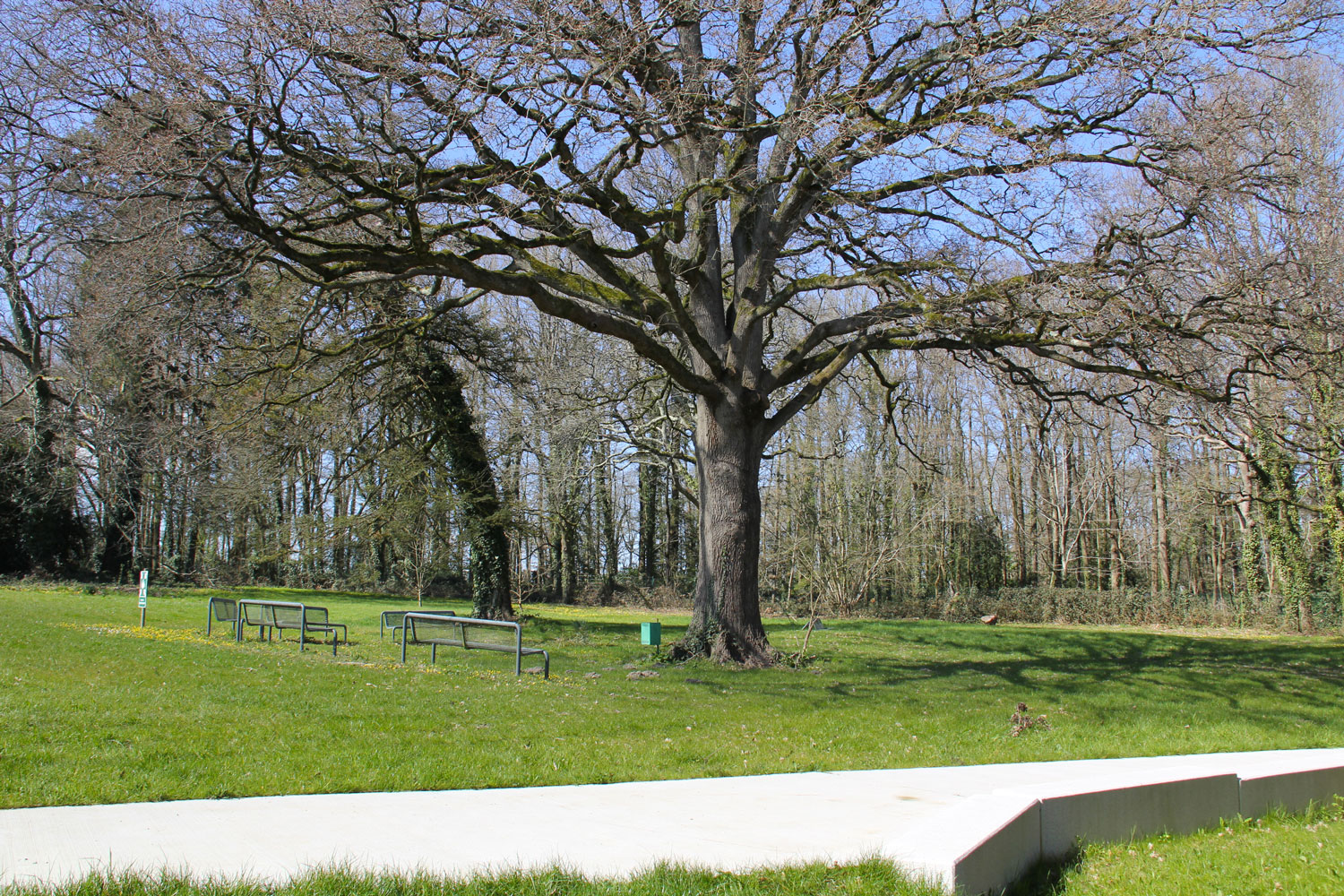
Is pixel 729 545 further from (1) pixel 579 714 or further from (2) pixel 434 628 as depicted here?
(1) pixel 579 714

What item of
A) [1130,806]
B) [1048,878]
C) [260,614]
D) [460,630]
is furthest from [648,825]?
[260,614]

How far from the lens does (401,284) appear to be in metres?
14.7

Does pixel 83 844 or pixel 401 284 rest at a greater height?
pixel 401 284

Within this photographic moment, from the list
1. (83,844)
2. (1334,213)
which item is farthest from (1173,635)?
(83,844)

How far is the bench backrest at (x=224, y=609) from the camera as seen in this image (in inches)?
627

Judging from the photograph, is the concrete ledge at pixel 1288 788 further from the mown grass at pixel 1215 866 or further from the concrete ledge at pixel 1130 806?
the mown grass at pixel 1215 866

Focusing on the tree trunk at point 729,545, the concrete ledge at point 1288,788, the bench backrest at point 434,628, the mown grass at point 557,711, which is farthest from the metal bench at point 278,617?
the concrete ledge at point 1288,788

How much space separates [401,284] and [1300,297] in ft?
41.5

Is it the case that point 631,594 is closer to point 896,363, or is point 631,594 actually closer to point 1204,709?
point 896,363

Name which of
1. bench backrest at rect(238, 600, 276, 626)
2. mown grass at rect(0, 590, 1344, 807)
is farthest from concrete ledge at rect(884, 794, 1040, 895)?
bench backrest at rect(238, 600, 276, 626)

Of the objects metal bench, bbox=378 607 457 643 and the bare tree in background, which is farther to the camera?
metal bench, bbox=378 607 457 643

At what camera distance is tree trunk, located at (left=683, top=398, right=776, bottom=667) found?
14000 millimetres

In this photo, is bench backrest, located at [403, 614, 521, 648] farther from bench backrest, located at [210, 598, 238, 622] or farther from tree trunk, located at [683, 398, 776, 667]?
bench backrest, located at [210, 598, 238, 622]

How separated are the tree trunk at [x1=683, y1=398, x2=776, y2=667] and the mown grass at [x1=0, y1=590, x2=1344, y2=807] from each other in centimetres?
75
